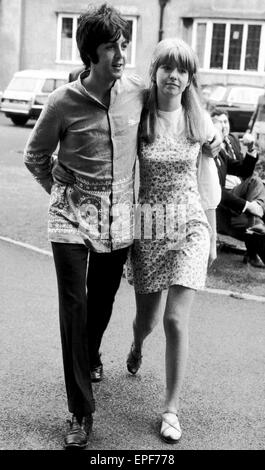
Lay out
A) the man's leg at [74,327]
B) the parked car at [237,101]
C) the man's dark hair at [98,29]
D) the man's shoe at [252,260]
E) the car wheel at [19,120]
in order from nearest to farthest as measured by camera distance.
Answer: the man's dark hair at [98,29] → the man's leg at [74,327] → the man's shoe at [252,260] → the parked car at [237,101] → the car wheel at [19,120]

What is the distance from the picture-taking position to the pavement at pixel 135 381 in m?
3.70

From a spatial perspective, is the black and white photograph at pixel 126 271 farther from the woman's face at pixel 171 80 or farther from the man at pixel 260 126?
the man at pixel 260 126

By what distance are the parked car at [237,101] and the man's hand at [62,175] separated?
19.2 metres

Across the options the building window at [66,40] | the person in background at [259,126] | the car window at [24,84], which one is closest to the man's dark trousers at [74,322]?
the person in background at [259,126]

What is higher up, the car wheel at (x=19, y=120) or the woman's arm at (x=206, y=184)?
the woman's arm at (x=206, y=184)

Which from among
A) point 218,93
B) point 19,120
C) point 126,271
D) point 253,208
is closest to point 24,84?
point 19,120

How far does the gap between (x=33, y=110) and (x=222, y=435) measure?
21171mm

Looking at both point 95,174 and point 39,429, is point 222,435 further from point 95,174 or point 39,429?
point 95,174

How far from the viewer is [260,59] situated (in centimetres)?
3272

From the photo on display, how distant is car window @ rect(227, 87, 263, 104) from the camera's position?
23.6 meters

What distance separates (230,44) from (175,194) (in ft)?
101

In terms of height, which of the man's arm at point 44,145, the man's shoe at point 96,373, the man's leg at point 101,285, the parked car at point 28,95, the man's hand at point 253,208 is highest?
the man's arm at point 44,145

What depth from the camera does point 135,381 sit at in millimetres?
4449

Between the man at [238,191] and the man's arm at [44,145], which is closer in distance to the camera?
the man's arm at [44,145]
